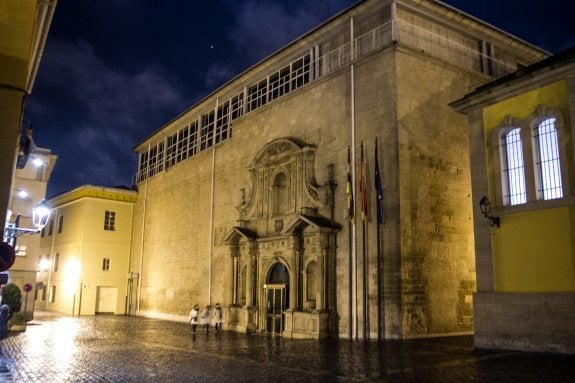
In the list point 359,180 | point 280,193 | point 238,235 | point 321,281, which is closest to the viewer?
point 359,180

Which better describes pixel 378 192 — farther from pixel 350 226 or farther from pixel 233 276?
pixel 233 276

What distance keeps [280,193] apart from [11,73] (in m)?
15.2

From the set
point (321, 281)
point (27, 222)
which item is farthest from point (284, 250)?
point (27, 222)

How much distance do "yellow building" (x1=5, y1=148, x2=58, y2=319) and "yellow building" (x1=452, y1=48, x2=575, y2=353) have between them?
22890mm

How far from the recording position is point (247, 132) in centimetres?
2591

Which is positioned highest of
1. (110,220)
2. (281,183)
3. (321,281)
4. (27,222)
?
(110,220)

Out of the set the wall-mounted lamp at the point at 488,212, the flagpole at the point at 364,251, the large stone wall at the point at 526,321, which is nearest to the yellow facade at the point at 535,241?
the wall-mounted lamp at the point at 488,212

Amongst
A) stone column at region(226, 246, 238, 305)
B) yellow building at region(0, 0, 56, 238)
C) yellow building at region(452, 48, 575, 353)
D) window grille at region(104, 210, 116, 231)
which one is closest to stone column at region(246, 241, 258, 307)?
stone column at region(226, 246, 238, 305)

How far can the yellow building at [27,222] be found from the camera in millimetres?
28811

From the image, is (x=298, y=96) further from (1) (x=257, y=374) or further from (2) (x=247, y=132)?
(1) (x=257, y=374)

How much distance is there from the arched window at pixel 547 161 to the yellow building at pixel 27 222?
2429 centimetres

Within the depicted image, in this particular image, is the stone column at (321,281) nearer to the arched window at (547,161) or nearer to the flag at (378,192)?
the flag at (378,192)

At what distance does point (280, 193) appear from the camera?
23.1 m

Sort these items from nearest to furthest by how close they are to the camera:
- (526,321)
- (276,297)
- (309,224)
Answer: (526,321), (309,224), (276,297)
